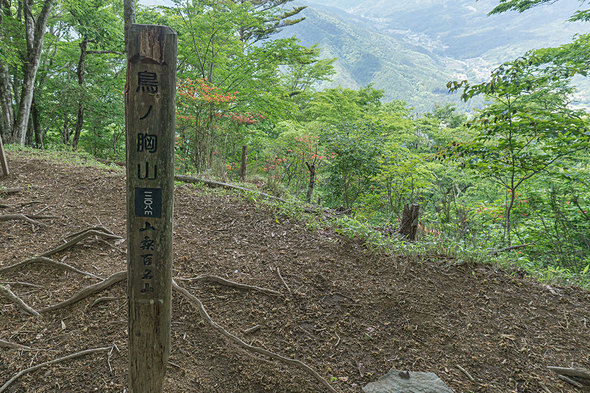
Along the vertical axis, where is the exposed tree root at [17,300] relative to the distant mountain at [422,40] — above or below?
below

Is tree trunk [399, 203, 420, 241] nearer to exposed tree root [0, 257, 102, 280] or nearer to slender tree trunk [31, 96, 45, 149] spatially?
exposed tree root [0, 257, 102, 280]

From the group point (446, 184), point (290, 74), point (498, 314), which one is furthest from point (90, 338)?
point (290, 74)

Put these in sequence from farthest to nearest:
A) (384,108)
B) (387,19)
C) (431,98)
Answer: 1. (387,19)
2. (431,98)
3. (384,108)

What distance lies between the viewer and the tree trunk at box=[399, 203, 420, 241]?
15.1 ft

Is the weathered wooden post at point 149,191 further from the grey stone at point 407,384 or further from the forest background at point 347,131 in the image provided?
the forest background at point 347,131

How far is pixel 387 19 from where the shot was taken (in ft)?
531

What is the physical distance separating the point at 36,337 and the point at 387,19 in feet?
648

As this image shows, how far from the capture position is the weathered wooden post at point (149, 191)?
142 centimetres

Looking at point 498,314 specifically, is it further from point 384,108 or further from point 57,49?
point 57,49

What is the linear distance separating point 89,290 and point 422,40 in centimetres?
15856

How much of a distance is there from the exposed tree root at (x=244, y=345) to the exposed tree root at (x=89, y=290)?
1.83 feet

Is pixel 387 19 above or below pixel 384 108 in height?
above

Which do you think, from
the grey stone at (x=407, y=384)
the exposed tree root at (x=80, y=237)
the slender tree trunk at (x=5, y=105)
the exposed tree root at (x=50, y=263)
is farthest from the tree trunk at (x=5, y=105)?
the grey stone at (x=407, y=384)

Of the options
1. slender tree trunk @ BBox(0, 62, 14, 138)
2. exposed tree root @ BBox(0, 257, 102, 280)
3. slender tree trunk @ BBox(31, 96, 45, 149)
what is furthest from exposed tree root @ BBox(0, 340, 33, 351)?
slender tree trunk @ BBox(31, 96, 45, 149)
